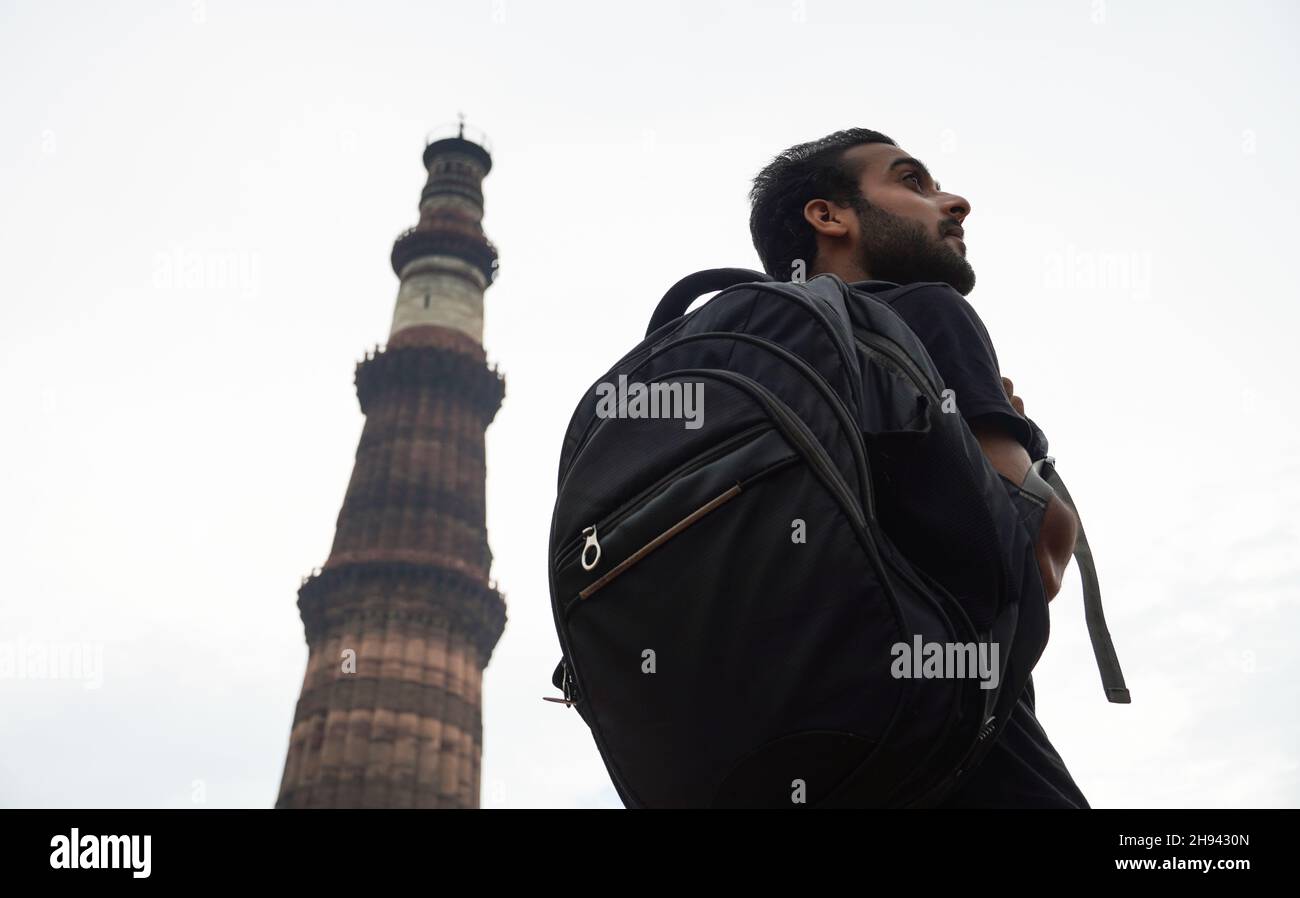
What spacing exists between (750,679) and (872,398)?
0.49 metres

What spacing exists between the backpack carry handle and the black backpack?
0.21m

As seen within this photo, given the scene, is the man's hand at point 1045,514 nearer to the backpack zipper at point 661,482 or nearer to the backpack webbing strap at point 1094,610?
the backpack webbing strap at point 1094,610

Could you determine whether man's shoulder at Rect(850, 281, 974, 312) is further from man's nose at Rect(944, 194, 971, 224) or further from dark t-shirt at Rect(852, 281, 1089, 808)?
man's nose at Rect(944, 194, 971, 224)

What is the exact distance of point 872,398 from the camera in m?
1.78

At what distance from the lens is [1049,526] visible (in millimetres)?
1785

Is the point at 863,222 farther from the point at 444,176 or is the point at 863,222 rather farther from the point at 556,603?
the point at 444,176

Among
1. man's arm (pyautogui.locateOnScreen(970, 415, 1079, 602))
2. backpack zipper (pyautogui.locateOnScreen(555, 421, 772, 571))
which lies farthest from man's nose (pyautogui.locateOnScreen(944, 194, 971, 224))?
backpack zipper (pyautogui.locateOnScreen(555, 421, 772, 571))

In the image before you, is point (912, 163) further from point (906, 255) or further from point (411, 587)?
point (411, 587)

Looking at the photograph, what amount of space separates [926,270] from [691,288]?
621 millimetres

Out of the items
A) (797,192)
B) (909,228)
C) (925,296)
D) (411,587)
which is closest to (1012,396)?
(925,296)

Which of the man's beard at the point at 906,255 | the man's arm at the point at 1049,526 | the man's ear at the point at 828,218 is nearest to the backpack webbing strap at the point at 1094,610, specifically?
the man's arm at the point at 1049,526

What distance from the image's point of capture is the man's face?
8.20ft

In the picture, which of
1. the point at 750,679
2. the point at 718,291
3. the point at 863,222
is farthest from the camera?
the point at 863,222
